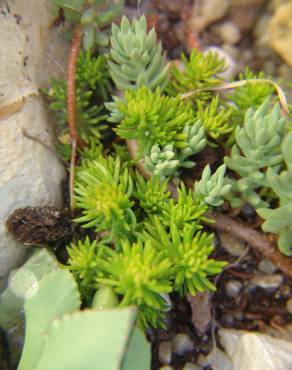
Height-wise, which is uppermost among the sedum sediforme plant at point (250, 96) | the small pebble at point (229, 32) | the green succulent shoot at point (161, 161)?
the small pebble at point (229, 32)

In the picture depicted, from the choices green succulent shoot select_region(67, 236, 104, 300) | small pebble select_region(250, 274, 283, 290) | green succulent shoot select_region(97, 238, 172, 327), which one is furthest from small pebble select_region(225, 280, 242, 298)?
green succulent shoot select_region(67, 236, 104, 300)

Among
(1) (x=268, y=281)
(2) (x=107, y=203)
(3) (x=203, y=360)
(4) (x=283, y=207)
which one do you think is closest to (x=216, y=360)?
(3) (x=203, y=360)

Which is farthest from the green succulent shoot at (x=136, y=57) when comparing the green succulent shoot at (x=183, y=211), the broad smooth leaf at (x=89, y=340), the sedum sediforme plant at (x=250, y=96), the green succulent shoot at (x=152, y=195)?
the broad smooth leaf at (x=89, y=340)

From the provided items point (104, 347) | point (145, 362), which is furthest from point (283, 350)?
point (104, 347)

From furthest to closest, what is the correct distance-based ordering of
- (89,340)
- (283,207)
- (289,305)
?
(289,305) < (283,207) < (89,340)

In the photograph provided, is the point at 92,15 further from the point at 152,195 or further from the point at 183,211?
the point at 183,211

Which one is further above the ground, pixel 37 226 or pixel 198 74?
pixel 198 74

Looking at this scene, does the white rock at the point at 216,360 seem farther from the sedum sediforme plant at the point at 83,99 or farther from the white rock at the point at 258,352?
the sedum sediforme plant at the point at 83,99

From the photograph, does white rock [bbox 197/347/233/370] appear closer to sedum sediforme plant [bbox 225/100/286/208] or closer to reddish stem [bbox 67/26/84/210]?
sedum sediforme plant [bbox 225/100/286/208]
